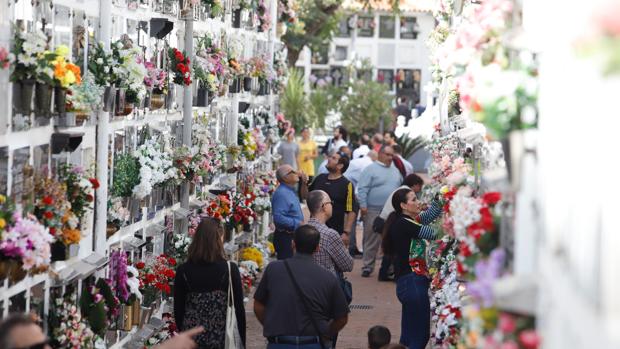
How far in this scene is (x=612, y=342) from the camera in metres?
3.87

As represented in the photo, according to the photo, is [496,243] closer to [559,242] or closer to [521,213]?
[521,213]

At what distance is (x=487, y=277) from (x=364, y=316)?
423 inches

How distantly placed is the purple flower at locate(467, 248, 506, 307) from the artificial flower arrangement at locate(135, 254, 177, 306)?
617 cm

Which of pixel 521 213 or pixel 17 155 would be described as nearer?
pixel 521 213

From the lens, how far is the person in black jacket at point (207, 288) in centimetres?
992

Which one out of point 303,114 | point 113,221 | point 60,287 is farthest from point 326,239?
point 303,114

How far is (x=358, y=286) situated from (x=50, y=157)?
10.0 metres

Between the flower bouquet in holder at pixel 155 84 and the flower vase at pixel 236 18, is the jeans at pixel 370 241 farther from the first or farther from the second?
the flower bouquet in holder at pixel 155 84

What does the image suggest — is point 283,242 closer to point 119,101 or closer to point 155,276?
point 155,276

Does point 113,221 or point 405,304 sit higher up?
point 113,221

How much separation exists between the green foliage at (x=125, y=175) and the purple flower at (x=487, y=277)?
559 centimetres

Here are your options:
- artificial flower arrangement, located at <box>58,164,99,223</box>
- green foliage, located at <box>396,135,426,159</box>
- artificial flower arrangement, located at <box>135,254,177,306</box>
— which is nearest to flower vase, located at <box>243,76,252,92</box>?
artificial flower arrangement, located at <box>135,254,177,306</box>

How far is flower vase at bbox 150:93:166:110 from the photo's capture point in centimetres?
1225

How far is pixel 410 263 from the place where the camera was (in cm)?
1235
